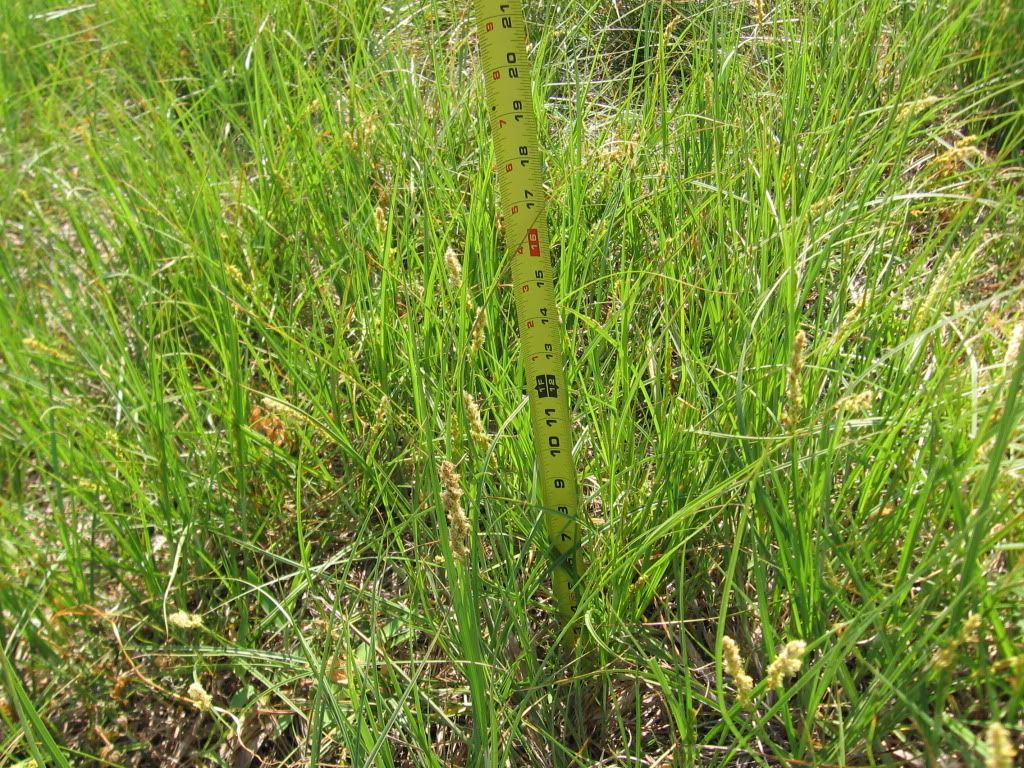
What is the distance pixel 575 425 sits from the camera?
1551 millimetres

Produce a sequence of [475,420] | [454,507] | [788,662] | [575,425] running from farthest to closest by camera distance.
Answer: [575,425] → [475,420] → [454,507] → [788,662]

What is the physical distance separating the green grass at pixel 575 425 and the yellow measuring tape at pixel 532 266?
2.8 inches

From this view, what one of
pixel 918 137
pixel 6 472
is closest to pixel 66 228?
pixel 6 472

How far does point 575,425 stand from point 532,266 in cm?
48

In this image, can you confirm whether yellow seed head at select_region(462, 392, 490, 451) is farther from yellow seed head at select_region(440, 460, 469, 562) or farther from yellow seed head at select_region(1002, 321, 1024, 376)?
yellow seed head at select_region(1002, 321, 1024, 376)

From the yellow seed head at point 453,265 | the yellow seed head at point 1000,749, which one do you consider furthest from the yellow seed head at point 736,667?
the yellow seed head at point 453,265

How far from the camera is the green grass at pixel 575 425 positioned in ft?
3.55

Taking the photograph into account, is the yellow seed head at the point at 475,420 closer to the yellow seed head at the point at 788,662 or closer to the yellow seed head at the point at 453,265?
the yellow seed head at the point at 453,265

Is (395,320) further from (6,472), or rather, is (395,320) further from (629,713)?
(6,472)

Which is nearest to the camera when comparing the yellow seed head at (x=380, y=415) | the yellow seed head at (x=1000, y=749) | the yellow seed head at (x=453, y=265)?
the yellow seed head at (x=1000, y=749)

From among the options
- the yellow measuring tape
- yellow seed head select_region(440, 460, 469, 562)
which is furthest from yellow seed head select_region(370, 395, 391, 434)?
yellow seed head select_region(440, 460, 469, 562)

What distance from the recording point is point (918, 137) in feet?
6.08

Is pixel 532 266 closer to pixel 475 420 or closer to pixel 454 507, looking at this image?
pixel 475 420

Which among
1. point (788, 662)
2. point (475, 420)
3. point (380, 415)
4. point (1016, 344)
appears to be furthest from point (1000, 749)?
point (380, 415)
